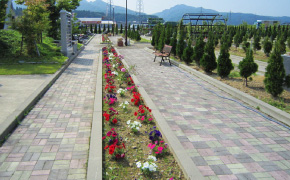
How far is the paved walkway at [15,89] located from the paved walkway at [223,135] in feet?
11.2

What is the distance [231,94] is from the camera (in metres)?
7.27

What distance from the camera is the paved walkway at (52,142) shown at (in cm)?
327

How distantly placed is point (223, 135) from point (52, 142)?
3122 mm

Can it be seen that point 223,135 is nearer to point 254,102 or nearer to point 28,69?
point 254,102

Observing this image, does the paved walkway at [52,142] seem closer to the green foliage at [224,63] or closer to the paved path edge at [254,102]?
the paved path edge at [254,102]

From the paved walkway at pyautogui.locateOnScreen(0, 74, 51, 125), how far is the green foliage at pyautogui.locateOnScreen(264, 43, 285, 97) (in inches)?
258

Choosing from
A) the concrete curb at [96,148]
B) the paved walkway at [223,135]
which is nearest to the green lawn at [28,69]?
the paved walkway at [223,135]

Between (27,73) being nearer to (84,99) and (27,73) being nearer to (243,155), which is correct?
(84,99)

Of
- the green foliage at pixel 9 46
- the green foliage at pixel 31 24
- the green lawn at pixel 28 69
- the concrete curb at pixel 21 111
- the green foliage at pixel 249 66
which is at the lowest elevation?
the concrete curb at pixel 21 111

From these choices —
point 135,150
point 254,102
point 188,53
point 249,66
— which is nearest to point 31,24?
point 188,53

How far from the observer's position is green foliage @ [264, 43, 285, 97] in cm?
646

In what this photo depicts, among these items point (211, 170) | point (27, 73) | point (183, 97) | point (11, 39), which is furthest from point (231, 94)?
point (11, 39)

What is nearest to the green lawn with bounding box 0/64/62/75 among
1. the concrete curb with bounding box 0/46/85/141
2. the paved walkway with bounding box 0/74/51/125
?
the paved walkway with bounding box 0/74/51/125

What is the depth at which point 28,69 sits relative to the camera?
31.6ft
